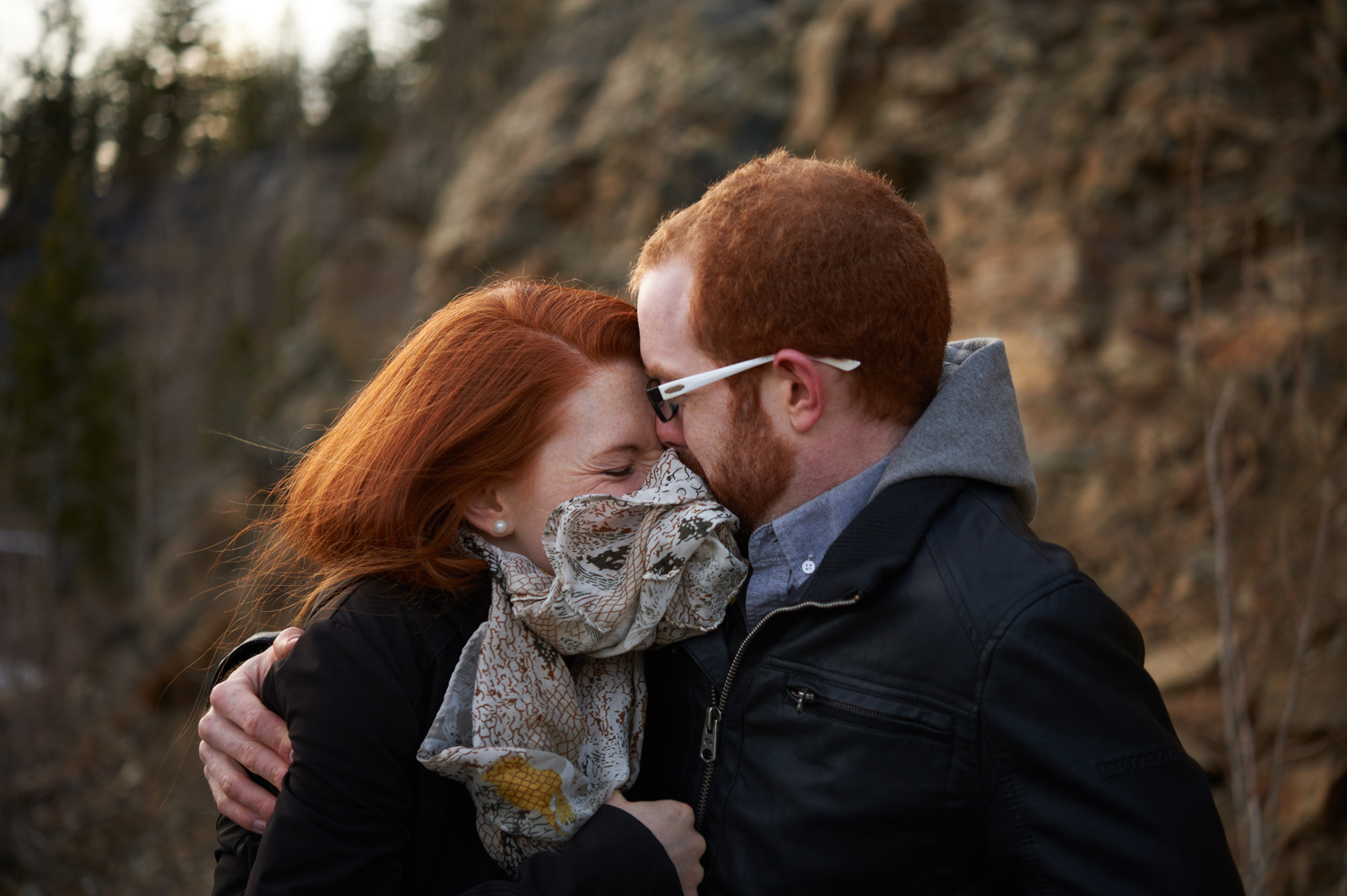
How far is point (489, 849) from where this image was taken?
1.87 m

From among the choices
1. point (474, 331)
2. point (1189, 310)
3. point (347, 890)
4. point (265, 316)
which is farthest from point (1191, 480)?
point (265, 316)

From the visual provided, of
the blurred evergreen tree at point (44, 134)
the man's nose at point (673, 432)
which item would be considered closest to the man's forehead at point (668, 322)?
the man's nose at point (673, 432)

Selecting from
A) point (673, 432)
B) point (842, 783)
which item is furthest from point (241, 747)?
point (842, 783)

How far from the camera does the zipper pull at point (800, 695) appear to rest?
1691mm

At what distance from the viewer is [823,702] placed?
1.68m

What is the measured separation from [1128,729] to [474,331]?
1.56 m

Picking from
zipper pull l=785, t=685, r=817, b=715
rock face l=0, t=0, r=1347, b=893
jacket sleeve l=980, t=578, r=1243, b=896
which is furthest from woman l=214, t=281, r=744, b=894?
rock face l=0, t=0, r=1347, b=893

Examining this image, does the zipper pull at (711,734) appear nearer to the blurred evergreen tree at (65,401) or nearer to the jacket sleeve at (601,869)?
the jacket sleeve at (601,869)

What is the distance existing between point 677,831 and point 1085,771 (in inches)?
30.3

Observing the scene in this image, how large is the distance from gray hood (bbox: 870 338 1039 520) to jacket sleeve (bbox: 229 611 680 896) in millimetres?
873

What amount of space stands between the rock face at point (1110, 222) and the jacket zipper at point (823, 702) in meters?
1.80

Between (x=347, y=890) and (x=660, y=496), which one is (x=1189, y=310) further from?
(x=347, y=890)

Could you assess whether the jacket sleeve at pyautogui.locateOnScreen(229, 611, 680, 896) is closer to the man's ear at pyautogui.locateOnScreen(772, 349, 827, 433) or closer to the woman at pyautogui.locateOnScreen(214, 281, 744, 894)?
the woman at pyautogui.locateOnScreen(214, 281, 744, 894)

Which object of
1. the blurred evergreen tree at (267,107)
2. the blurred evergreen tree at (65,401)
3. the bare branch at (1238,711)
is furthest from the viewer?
the blurred evergreen tree at (267,107)
